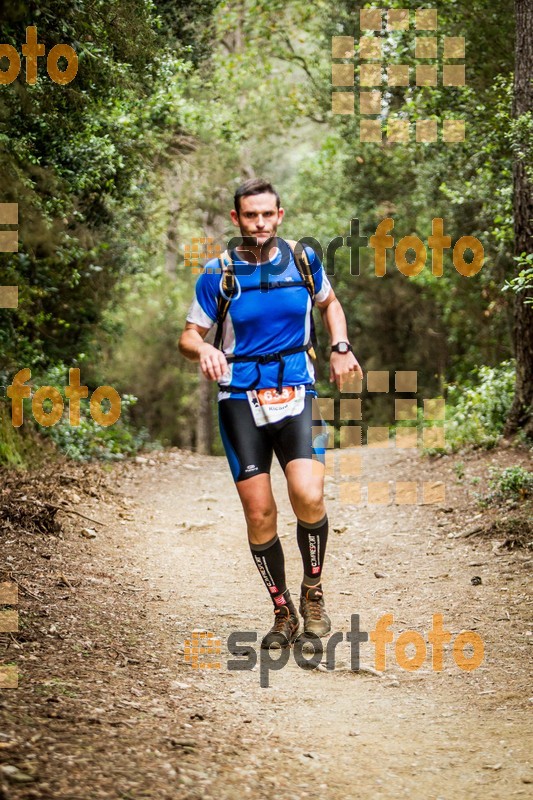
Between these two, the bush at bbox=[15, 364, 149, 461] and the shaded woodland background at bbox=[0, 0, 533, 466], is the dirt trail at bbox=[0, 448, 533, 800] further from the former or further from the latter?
the bush at bbox=[15, 364, 149, 461]

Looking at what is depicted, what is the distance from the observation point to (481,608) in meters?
5.55

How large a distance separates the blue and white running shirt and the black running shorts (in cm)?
11

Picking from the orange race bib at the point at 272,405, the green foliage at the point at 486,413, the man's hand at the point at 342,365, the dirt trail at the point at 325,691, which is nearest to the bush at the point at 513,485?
the dirt trail at the point at 325,691

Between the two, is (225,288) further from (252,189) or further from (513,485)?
(513,485)

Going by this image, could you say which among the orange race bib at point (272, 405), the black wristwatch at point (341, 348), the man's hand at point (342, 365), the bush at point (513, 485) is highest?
the black wristwatch at point (341, 348)

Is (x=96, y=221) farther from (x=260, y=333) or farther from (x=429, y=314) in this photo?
(x=429, y=314)

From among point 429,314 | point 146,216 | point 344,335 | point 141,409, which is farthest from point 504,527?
point 141,409

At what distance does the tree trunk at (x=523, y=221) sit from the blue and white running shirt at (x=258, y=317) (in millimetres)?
4354

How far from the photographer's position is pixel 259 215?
4.59m

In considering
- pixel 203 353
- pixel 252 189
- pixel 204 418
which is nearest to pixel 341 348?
pixel 203 353

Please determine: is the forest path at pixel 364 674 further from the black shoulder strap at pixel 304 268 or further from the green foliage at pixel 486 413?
the black shoulder strap at pixel 304 268

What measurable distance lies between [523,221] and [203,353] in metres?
5.79

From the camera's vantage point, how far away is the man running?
4516 mm

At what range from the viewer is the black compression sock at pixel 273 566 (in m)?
4.70
